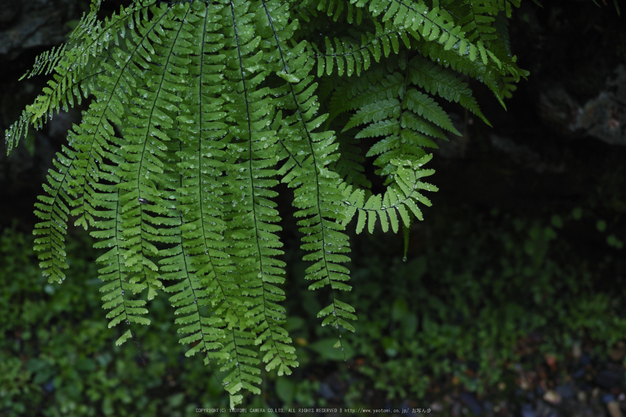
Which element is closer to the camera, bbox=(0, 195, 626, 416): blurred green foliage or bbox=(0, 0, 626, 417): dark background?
bbox=(0, 0, 626, 417): dark background

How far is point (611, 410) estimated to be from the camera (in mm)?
3234

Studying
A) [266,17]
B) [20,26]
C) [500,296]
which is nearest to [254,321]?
[266,17]

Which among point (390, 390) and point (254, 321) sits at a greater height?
point (254, 321)

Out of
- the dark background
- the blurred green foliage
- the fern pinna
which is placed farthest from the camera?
the blurred green foliage

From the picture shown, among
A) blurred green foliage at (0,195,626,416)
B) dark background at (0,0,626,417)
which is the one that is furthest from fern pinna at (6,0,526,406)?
blurred green foliage at (0,195,626,416)

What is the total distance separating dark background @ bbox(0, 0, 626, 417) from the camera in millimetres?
2941

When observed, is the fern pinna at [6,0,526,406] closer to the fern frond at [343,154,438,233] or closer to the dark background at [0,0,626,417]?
the fern frond at [343,154,438,233]

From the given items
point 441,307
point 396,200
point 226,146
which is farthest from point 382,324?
point 226,146

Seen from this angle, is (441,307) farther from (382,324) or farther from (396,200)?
(396,200)

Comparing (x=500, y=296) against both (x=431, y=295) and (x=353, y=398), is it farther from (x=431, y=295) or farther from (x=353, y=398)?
(x=353, y=398)

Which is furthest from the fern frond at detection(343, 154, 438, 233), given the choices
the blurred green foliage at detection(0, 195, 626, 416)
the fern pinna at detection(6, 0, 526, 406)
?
the blurred green foliage at detection(0, 195, 626, 416)

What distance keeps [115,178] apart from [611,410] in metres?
3.75

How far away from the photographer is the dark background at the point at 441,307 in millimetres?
→ 2941

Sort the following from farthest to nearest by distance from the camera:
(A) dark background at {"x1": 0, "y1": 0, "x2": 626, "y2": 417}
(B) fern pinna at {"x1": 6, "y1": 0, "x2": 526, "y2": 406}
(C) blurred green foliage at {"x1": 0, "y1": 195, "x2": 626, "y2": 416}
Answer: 1. (C) blurred green foliage at {"x1": 0, "y1": 195, "x2": 626, "y2": 416}
2. (A) dark background at {"x1": 0, "y1": 0, "x2": 626, "y2": 417}
3. (B) fern pinna at {"x1": 6, "y1": 0, "x2": 526, "y2": 406}
